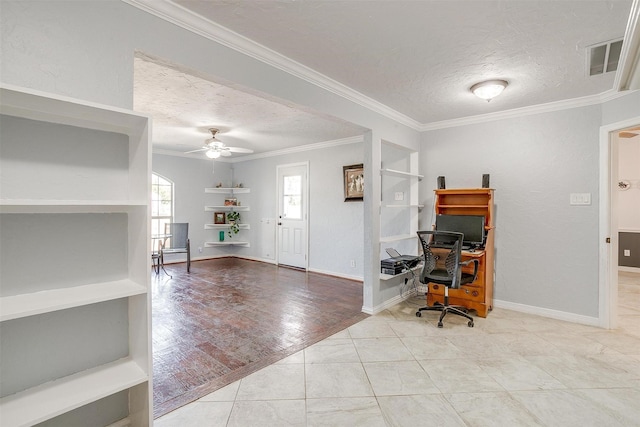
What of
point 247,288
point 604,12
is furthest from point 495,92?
point 247,288

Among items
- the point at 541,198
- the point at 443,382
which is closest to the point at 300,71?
the point at 443,382

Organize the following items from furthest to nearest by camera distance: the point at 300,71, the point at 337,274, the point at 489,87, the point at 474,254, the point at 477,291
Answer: the point at 337,274, the point at 477,291, the point at 474,254, the point at 489,87, the point at 300,71

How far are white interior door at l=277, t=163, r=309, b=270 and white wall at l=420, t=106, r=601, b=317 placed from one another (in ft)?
9.48

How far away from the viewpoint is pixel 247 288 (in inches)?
179

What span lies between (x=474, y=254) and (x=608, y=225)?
1.34m

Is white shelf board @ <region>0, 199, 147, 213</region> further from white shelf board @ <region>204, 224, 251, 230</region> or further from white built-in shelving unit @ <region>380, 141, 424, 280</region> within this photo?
white shelf board @ <region>204, 224, 251, 230</region>

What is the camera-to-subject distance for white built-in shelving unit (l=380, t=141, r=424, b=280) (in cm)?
A: 429

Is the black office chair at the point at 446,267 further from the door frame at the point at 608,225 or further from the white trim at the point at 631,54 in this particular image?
the white trim at the point at 631,54

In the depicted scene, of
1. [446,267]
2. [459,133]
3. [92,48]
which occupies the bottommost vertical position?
[446,267]

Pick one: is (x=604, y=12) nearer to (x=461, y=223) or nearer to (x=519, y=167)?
(x=519, y=167)

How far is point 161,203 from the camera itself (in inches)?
253

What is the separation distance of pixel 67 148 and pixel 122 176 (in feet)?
0.83

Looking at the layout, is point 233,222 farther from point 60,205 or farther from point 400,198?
point 60,205

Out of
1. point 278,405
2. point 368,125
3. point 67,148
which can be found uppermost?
point 368,125
